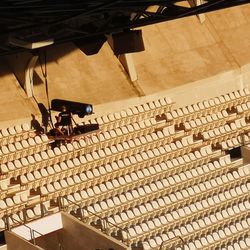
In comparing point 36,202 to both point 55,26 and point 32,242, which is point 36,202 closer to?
point 32,242

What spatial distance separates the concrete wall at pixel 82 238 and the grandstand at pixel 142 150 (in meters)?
0.03

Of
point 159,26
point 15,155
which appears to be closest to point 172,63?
point 159,26

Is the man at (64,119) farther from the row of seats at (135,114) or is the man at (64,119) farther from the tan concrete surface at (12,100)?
the row of seats at (135,114)

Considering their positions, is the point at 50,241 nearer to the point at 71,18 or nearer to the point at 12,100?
the point at 12,100

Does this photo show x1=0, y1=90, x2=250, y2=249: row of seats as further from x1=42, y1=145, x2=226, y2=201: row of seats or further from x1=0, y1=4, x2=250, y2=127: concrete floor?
x1=0, y1=4, x2=250, y2=127: concrete floor

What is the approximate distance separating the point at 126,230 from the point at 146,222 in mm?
729

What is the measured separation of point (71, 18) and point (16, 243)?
14.6ft

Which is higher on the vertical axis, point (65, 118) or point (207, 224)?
point (65, 118)

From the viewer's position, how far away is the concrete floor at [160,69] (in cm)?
2767

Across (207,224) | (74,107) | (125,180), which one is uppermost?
(74,107)

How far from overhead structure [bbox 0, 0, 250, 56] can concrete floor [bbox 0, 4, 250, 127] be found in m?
3.79

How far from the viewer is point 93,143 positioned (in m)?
26.9

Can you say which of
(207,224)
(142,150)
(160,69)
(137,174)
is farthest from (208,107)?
(207,224)

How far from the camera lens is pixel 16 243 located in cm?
2334
